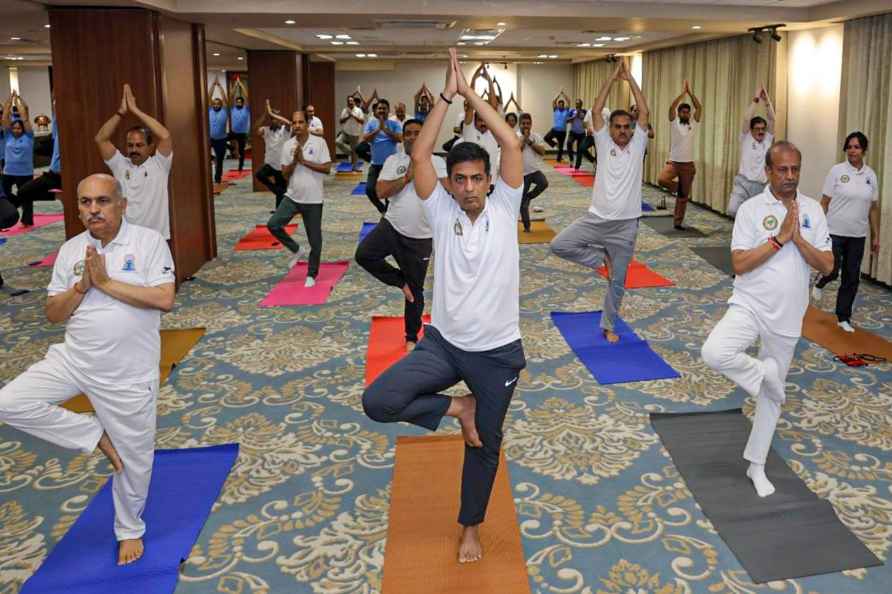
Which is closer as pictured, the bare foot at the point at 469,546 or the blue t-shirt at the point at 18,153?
the bare foot at the point at 469,546

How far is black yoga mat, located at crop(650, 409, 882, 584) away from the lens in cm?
319

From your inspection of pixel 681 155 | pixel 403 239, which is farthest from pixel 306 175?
pixel 681 155

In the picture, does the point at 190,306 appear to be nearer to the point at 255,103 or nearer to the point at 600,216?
the point at 600,216

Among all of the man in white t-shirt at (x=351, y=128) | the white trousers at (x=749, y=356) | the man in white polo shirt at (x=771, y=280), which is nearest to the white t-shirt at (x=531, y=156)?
the man in white polo shirt at (x=771, y=280)

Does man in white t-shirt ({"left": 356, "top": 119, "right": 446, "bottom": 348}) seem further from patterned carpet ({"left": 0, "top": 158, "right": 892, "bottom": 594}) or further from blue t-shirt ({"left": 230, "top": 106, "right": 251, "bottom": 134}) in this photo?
blue t-shirt ({"left": 230, "top": 106, "right": 251, "bottom": 134})

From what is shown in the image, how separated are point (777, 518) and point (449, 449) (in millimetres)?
1631

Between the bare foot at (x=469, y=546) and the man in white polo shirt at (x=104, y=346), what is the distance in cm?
134

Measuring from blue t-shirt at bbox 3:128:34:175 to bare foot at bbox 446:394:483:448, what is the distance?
9317 millimetres

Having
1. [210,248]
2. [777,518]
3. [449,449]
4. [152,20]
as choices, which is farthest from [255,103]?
[777,518]

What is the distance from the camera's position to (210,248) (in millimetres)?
9109

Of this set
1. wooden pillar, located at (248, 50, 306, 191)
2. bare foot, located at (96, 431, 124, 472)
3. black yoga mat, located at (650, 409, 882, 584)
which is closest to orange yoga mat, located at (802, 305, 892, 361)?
black yoga mat, located at (650, 409, 882, 584)

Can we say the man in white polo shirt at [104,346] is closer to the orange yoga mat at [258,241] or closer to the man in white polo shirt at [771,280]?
the man in white polo shirt at [771,280]

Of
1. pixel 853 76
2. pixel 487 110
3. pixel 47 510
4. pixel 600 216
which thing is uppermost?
pixel 853 76

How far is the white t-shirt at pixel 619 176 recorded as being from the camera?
18.8 ft
